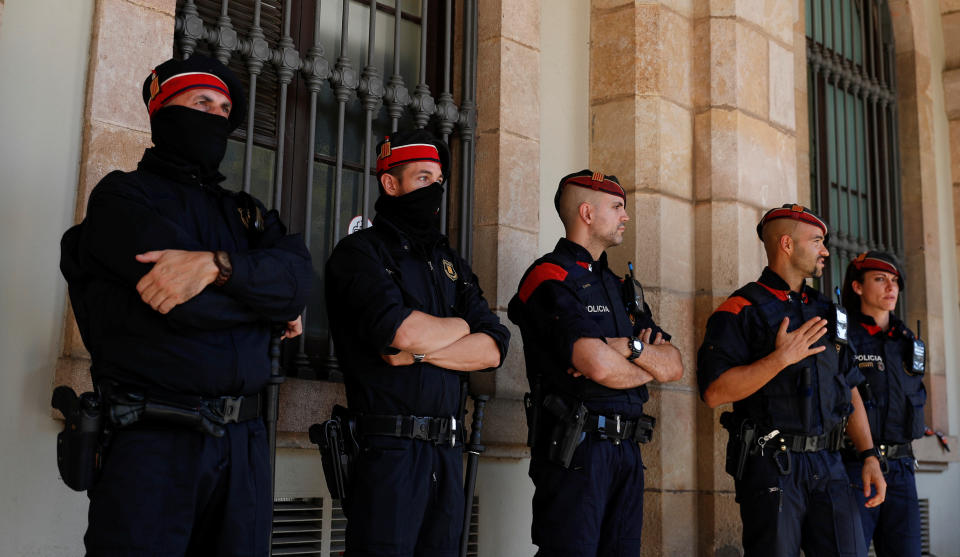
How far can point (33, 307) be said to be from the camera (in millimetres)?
3768

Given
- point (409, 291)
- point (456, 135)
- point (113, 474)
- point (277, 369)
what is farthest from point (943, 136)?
point (113, 474)

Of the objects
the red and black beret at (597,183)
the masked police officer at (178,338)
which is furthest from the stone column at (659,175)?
the masked police officer at (178,338)

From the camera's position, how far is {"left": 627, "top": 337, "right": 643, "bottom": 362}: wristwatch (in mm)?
4305

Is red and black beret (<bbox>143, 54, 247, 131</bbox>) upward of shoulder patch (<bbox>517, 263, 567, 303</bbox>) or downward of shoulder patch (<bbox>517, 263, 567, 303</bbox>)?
upward

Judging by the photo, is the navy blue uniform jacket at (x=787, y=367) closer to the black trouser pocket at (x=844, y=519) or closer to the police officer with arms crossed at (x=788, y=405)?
the police officer with arms crossed at (x=788, y=405)

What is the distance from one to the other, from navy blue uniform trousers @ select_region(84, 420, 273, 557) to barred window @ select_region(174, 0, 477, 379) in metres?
1.66

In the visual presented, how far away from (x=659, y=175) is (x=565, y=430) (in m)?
2.14

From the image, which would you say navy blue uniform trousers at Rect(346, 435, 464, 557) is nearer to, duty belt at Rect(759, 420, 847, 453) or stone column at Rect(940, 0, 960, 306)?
duty belt at Rect(759, 420, 847, 453)

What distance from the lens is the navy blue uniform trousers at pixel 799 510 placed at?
179 inches

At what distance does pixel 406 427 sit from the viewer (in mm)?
3584

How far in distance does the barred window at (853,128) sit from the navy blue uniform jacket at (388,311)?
15.6 ft

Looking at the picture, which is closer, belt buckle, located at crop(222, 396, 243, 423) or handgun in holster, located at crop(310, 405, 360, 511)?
belt buckle, located at crop(222, 396, 243, 423)

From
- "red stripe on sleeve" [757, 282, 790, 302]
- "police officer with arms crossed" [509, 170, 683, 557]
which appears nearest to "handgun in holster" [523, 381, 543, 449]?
"police officer with arms crossed" [509, 170, 683, 557]

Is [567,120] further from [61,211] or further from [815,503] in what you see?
[61,211]
